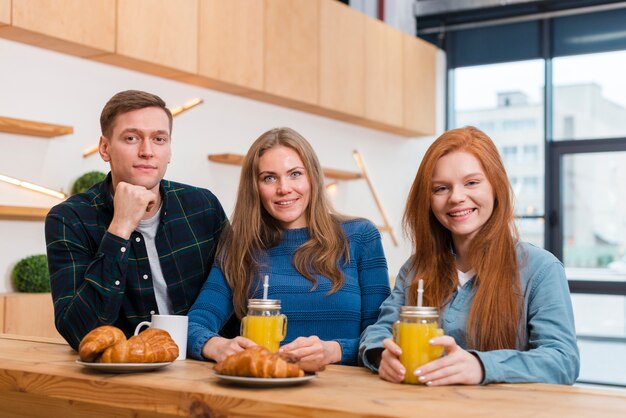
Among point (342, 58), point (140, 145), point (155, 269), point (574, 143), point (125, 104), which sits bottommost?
point (155, 269)

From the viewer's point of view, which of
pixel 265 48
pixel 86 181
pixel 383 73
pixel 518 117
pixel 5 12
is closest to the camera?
pixel 5 12

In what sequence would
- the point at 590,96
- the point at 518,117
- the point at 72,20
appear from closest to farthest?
the point at 72,20
the point at 590,96
the point at 518,117

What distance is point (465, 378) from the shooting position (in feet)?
5.23

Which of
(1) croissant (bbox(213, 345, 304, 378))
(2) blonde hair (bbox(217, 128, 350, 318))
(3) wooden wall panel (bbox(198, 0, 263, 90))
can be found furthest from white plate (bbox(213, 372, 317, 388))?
(3) wooden wall panel (bbox(198, 0, 263, 90))

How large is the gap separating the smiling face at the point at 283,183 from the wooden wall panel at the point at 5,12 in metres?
1.74

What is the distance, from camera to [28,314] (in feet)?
11.8

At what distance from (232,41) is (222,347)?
10.0 ft

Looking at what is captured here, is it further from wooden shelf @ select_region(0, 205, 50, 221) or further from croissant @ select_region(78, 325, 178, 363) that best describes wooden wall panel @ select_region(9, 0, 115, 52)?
croissant @ select_region(78, 325, 178, 363)

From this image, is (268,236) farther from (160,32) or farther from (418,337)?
(160,32)

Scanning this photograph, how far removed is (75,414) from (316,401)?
26.4 inches

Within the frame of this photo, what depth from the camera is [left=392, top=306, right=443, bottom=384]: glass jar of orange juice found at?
1610mm

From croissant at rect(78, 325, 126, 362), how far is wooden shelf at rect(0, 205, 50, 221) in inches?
81.8

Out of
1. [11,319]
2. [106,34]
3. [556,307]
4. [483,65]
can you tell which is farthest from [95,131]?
[483,65]

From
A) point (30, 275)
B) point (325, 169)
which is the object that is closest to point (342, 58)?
point (325, 169)
